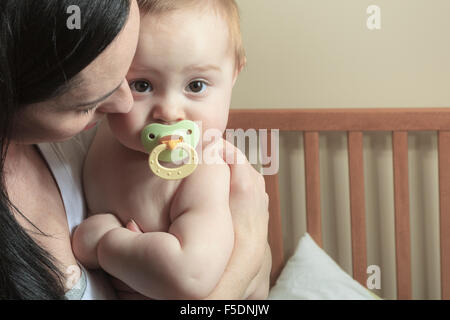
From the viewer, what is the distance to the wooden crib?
135 cm

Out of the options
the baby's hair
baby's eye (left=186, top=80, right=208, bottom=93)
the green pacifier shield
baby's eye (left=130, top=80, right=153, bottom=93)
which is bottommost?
the green pacifier shield

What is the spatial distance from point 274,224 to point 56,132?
93cm

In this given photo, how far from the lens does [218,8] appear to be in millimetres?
770

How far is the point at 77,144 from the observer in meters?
0.93

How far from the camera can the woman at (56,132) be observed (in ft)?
1.84

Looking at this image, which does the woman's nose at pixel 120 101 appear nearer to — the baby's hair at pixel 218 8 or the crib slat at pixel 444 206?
the baby's hair at pixel 218 8

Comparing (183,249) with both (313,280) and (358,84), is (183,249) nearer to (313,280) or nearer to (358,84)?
(313,280)

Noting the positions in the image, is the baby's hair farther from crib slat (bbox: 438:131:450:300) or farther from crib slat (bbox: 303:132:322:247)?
crib slat (bbox: 438:131:450:300)

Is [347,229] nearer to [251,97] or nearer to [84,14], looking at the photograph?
[251,97]

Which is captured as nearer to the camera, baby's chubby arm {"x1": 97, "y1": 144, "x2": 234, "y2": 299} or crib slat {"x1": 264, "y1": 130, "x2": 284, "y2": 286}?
baby's chubby arm {"x1": 97, "y1": 144, "x2": 234, "y2": 299}

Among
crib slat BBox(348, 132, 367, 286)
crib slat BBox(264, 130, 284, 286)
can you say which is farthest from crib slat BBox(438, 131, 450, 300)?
crib slat BBox(264, 130, 284, 286)

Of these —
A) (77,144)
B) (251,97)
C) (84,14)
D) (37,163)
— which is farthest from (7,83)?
(251,97)

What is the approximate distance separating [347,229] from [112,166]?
93 centimetres

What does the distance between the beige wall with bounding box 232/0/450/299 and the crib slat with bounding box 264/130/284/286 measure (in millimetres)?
120
